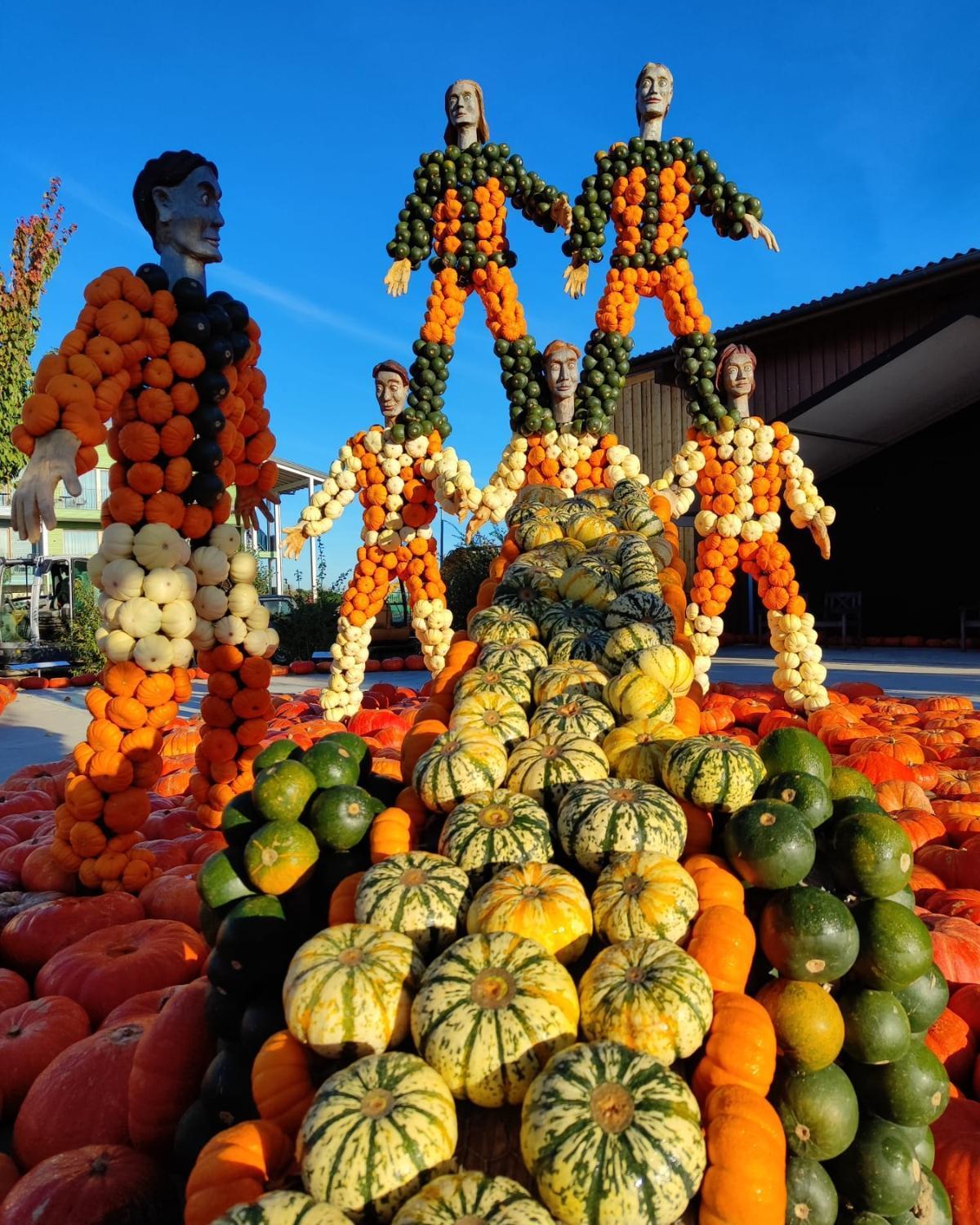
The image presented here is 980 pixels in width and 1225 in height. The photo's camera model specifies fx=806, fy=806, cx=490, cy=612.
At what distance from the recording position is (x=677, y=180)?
7.21 m

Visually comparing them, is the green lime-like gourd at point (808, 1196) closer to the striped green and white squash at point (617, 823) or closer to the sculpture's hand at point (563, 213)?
the striped green and white squash at point (617, 823)

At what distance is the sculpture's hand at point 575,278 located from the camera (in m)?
7.35

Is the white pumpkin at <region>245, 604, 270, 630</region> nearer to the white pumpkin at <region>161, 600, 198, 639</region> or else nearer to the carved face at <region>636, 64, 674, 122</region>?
the white pumpkin at <region>161, 600, 198, 639</region>

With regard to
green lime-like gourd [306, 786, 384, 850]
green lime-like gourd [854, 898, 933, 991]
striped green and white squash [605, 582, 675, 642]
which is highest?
striped green and white squash [605, 582, 675, 642]

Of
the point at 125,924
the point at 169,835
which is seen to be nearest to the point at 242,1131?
the point at 125,924

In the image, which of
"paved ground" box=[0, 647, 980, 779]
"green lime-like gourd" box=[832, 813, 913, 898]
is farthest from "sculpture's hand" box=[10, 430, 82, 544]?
"paved ground" box=[0, 647, 980, 779]

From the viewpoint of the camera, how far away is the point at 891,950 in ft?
6.34

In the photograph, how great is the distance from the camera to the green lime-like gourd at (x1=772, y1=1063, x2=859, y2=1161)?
1.75 m

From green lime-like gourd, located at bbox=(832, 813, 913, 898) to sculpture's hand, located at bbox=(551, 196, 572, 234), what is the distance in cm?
660

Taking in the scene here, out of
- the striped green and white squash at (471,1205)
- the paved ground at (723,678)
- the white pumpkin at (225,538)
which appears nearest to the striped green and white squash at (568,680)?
the striped green and white squash at (471,1205)

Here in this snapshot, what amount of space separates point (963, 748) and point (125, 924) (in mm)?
5648

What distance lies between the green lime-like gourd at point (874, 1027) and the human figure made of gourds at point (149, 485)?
3184 mm

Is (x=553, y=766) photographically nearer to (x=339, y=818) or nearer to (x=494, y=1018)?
(x=339, y=818)

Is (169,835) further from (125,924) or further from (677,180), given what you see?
(677,180)
